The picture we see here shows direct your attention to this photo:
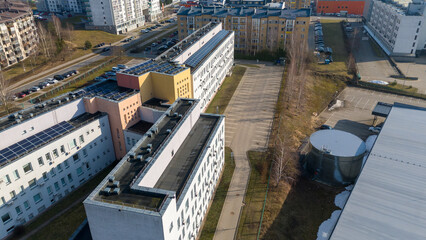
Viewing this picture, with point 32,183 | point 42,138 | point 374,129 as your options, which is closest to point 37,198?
point 32,183

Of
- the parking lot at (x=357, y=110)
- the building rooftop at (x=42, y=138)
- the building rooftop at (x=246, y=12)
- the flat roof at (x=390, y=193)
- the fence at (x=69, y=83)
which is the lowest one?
the parking lot at (x=357, y=110)

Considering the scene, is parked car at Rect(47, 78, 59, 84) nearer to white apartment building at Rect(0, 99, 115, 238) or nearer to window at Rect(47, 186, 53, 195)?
white apartment building at Rect(0, 99, 115, 238)

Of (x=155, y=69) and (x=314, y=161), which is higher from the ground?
(x=155, y=69)

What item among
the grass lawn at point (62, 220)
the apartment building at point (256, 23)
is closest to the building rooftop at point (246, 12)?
the apartment building at point (256, 23)

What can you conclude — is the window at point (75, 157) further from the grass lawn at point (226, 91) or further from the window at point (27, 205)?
the grass lawn at point (226, 91)

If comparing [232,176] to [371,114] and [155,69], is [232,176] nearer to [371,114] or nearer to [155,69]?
[155,69]

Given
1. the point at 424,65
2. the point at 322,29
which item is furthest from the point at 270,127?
the point at 322,29
